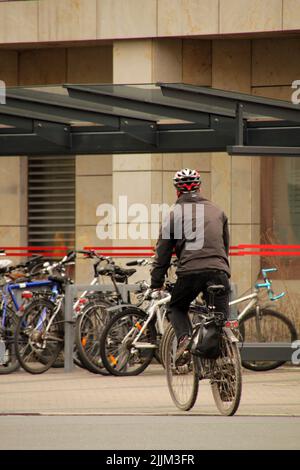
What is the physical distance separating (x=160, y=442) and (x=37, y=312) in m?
6.45

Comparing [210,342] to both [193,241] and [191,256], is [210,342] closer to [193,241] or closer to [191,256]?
[191,256]

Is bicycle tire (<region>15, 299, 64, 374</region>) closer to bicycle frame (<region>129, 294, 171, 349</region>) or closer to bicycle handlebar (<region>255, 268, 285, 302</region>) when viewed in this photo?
bicycle frame (<region>129, 294, 171, 349</region>)

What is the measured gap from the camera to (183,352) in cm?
1157

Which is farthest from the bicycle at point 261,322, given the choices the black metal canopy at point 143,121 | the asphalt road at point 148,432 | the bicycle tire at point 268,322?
the asphalt road at point 148,432

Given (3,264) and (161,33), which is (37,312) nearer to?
(3,264)

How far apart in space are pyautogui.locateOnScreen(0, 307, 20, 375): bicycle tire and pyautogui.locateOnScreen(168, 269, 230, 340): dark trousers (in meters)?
4.23

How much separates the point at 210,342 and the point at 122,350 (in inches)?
145

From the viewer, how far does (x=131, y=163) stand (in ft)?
73.1

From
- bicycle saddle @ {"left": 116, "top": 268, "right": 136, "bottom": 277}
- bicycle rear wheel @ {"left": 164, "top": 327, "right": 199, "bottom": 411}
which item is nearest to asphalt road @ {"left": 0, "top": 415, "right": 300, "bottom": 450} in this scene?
bicycle rear wheel @ {"left": 164, "top": 327, "right": 199, "bottom": 411}

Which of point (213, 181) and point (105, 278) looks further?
point (213, 181)

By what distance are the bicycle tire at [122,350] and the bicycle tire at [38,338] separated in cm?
95

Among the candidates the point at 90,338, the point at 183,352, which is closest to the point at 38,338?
the point at 90,338

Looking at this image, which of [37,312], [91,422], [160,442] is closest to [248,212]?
[37,312]

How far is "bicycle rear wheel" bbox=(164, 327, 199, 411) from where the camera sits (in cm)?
1147
